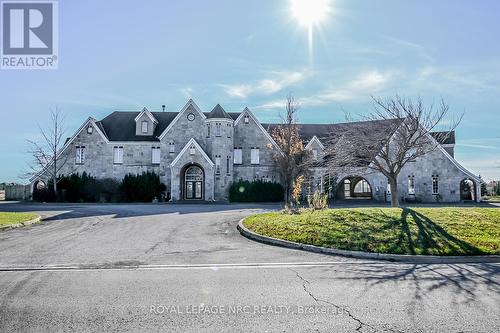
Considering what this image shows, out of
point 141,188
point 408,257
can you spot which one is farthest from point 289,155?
point 408,257

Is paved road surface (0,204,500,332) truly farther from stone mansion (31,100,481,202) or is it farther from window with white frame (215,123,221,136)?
window with white frame (215,123,221,136)

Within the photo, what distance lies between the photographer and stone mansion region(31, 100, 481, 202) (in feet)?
120

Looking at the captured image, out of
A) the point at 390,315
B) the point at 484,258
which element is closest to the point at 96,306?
the point at 390,315

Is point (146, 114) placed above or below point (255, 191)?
above

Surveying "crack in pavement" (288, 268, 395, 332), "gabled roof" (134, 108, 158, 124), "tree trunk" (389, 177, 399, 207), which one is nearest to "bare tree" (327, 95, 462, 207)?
"tree trunk" (389, 177, 399, 207)

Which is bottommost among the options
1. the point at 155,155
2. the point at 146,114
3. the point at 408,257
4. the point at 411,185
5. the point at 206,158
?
the point at 408,257

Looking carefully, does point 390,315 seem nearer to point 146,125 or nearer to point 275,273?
point 275,273

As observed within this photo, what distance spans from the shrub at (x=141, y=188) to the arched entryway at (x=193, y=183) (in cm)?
282

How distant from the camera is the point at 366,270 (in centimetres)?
838

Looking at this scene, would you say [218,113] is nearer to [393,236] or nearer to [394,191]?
[394,191]

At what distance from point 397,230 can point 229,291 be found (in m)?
7.69

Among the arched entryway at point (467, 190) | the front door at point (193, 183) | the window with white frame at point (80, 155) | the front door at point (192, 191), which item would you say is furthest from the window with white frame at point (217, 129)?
the arched entryway at point (467, 190)

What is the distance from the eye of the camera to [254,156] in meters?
40.2

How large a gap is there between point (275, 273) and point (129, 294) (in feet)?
10.4
